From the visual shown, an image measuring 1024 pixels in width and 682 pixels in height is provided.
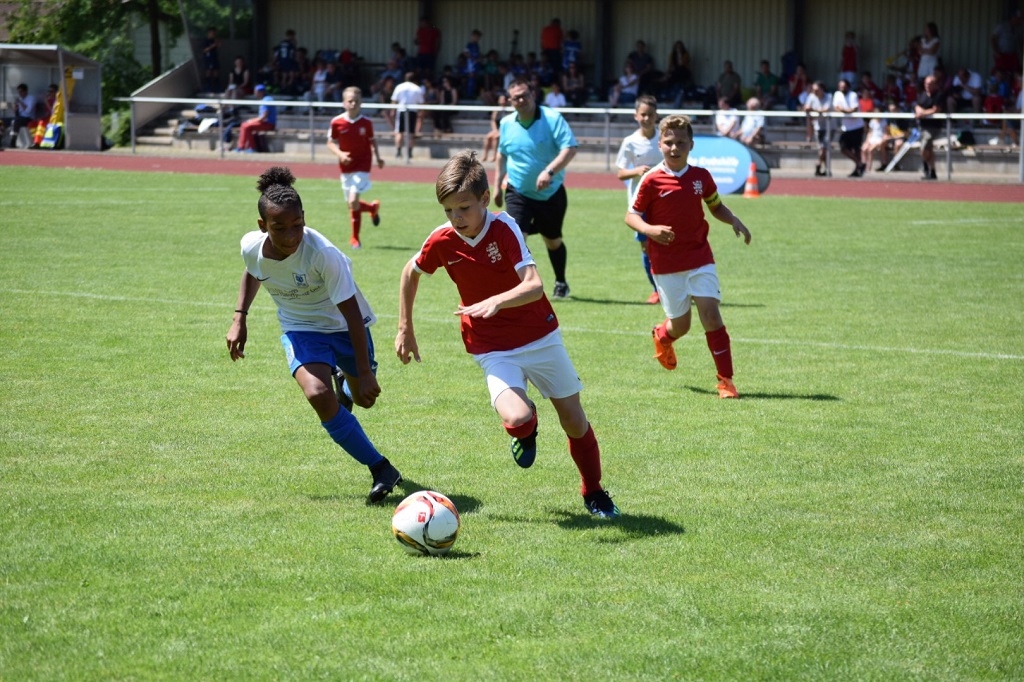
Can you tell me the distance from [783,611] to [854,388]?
430 cm

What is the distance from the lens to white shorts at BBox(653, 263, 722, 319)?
8.77 metres

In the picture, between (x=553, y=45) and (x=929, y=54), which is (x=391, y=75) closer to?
(x=553, y=45)

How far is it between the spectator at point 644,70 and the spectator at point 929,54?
6674mm

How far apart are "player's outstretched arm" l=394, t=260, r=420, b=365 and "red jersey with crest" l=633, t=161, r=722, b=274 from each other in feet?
10.7

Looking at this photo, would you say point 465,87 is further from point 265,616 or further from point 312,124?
point 265,616

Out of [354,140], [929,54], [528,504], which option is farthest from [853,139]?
[528,504]

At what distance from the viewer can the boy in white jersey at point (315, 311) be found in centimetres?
589

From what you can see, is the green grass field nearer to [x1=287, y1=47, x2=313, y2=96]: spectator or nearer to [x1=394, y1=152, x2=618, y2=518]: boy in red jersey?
[x1=394, y1=152, x2=618, y2=518]: boy in red jersey

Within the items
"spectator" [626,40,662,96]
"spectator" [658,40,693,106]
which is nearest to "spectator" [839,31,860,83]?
"spectator" [658,40,693,106]

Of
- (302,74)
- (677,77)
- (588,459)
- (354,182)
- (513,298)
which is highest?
(302,74)

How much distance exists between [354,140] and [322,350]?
1110cm

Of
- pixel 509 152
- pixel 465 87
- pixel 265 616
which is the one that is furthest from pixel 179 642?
pixel 465 87

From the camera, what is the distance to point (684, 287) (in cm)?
884

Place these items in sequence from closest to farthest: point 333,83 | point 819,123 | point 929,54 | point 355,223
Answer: point 355,223
point 819,123
point 929,54
point 333,83
